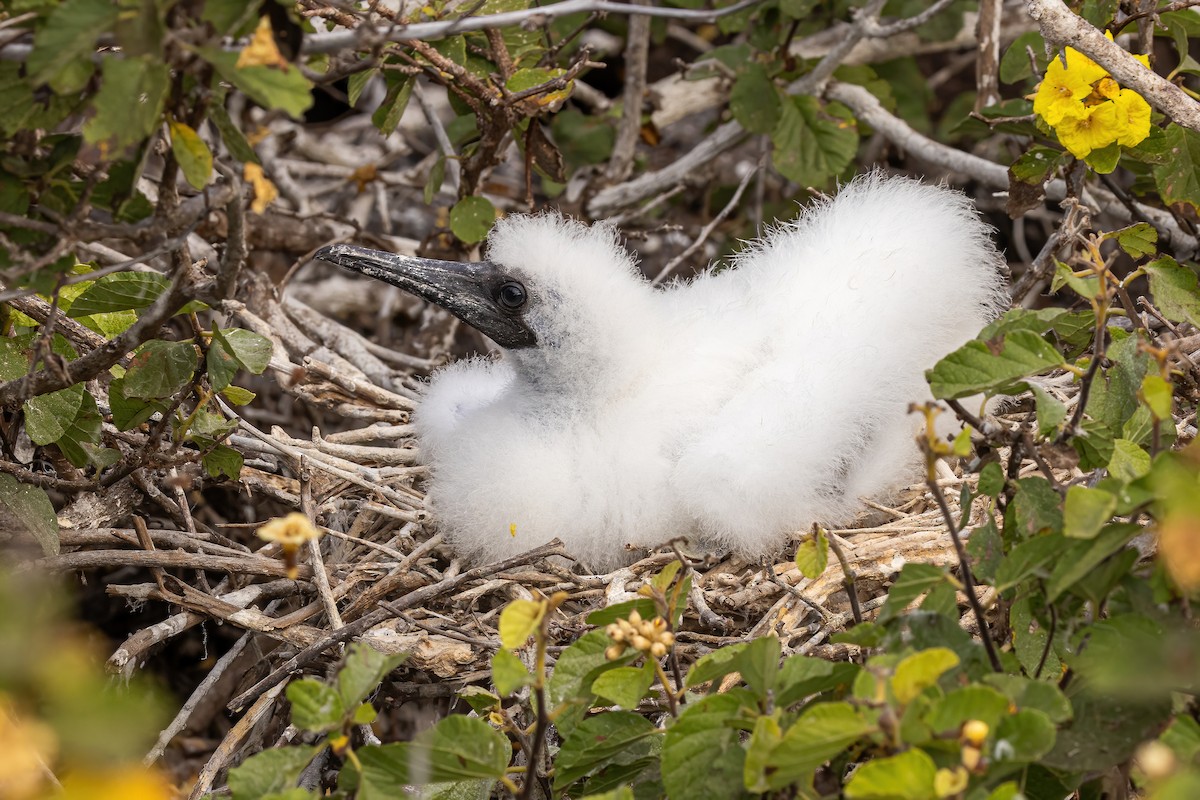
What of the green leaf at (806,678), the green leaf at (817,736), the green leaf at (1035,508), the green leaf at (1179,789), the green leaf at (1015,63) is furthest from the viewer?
the green leaf at (1015,63)

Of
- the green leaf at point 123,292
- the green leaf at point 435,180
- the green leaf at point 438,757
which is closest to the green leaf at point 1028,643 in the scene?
the green leaf at point 438,757

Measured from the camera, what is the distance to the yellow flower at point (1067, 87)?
6.68ft

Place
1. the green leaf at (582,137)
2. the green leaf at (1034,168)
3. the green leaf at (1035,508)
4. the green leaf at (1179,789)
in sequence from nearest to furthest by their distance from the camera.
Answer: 1. the green leaf at (1179,789)
2. the green leaf at (1035,508)
3. the green leaf at (1034,168)
4. the green leaf at (582,137)

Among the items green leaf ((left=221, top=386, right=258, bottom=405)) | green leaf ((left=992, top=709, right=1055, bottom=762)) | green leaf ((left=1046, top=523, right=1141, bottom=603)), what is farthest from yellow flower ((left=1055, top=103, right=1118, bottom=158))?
green leaf ((left=221, top=386, right=258, bottom=405))

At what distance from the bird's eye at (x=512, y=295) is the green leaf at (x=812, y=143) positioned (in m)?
0.88

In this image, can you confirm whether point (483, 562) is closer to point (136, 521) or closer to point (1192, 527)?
point (136, 521)

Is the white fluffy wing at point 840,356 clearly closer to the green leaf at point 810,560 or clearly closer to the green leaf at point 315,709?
the green leaf at point 810,560

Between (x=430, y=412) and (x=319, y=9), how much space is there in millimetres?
920

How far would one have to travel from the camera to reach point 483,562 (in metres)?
2.34

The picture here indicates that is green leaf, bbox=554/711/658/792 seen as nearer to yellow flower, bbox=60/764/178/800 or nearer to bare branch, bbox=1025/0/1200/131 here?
yellow flower, bbox=60/764/178/800

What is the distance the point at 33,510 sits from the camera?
1998mm

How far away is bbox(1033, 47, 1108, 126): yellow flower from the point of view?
2037 millimetres

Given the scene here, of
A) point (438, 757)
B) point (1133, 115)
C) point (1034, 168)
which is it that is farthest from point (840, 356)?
point (438, 757)

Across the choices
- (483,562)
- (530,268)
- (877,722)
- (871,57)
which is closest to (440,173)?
(530,268)
